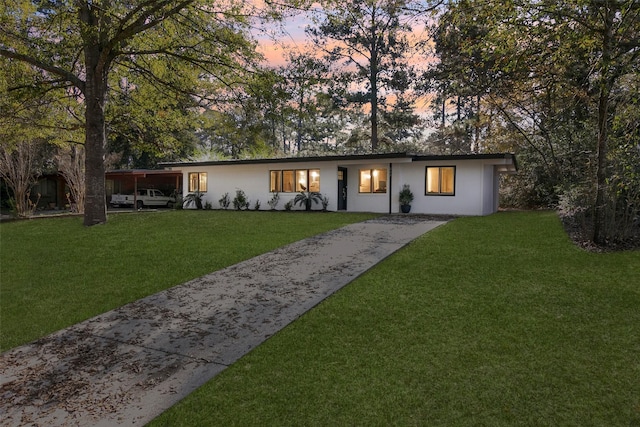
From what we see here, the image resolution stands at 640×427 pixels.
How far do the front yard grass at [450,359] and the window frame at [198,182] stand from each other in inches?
663

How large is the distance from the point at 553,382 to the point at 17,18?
15782 millimetres

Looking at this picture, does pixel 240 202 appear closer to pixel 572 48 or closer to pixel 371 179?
pixel 371 179

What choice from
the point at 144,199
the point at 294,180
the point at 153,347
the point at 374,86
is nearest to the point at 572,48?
the point at 153,347

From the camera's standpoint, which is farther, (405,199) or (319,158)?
(319,158)

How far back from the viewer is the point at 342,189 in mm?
18000

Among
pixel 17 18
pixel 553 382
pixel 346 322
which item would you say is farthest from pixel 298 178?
pixel 553 382

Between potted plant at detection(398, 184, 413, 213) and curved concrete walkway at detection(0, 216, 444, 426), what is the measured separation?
32.5 ft

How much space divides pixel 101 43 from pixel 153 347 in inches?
424

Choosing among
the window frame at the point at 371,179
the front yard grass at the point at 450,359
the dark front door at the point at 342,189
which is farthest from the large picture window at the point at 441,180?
the front yard grass at the point at 450,359

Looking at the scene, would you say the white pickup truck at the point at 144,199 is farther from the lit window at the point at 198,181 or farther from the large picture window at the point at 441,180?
the large picture window at the point at 441,180

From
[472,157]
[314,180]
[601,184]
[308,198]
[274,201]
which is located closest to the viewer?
[601,184]

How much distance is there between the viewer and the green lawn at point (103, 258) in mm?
5099

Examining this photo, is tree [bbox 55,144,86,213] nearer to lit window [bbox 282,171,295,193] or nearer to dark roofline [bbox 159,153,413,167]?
dark roofline [bbox 159,153,413,167]

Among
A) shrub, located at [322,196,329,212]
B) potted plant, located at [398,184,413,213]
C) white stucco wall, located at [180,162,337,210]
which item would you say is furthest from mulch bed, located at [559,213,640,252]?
white stucco wall, located at [180,162,337,210]
